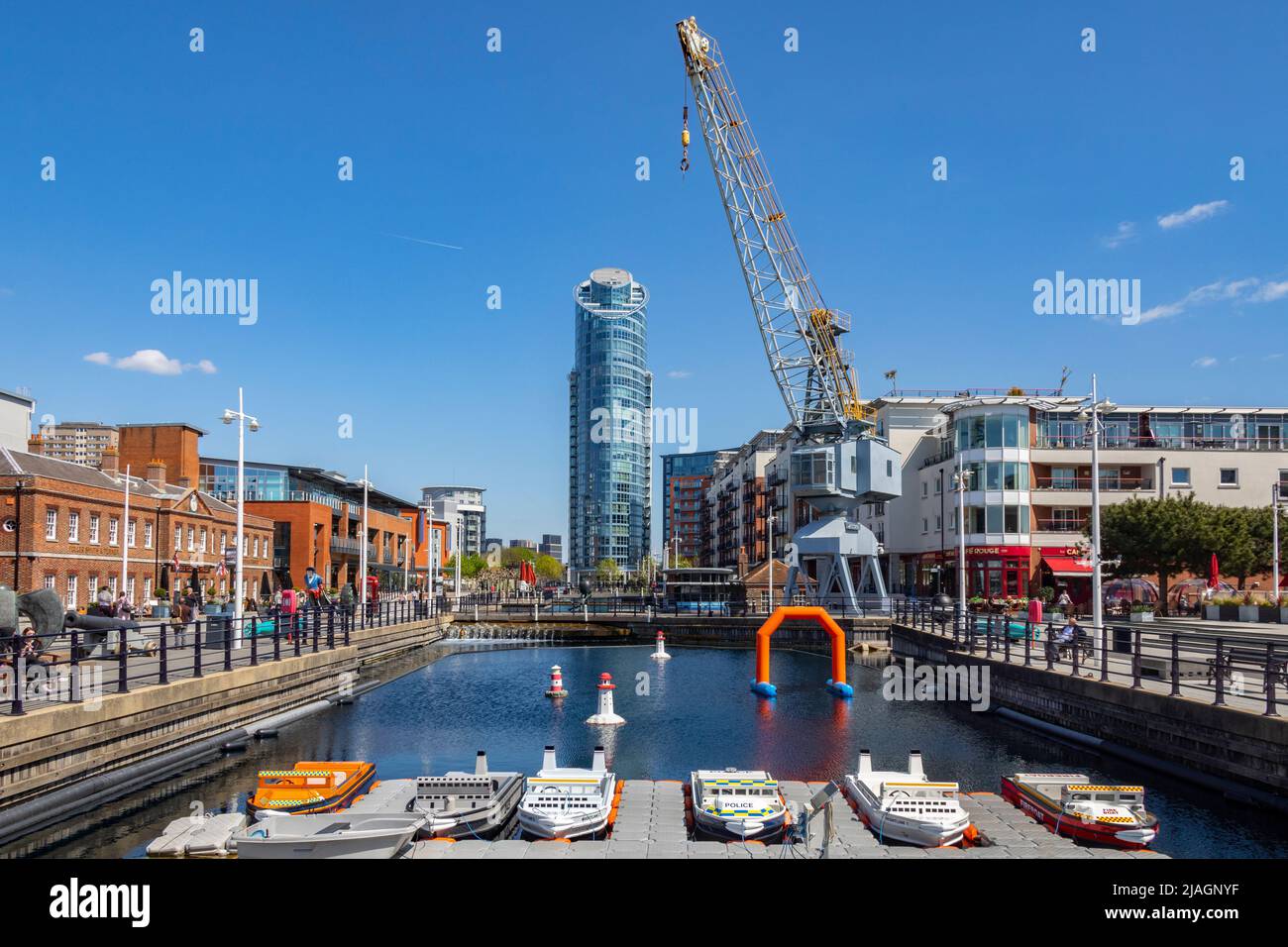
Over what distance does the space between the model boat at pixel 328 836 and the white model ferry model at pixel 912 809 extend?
7.05 m

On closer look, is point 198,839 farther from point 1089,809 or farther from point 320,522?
point 320,522

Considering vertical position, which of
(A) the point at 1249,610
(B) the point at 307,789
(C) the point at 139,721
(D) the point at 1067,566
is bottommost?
(B) the point at 307,789

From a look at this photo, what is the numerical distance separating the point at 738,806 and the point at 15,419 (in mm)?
58308

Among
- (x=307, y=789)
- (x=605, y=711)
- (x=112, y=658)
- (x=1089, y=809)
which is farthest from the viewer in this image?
(x=605, y=711)

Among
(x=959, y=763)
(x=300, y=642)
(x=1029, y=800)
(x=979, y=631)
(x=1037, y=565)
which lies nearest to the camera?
(x=1029, y=800)

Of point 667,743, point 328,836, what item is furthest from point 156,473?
point 328,836

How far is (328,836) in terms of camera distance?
36.9 ft

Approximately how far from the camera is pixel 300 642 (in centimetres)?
3206

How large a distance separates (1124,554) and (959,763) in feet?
123

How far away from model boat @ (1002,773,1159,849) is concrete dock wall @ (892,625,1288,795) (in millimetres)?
3727

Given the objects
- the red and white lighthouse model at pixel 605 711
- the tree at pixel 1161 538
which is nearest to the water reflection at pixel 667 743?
the red and white lighthouse model at pixel 605 711

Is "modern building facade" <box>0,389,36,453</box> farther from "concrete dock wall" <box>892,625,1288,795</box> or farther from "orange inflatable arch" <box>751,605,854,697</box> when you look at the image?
"concrete dock wall" <box>892,625,1288,795</box>
